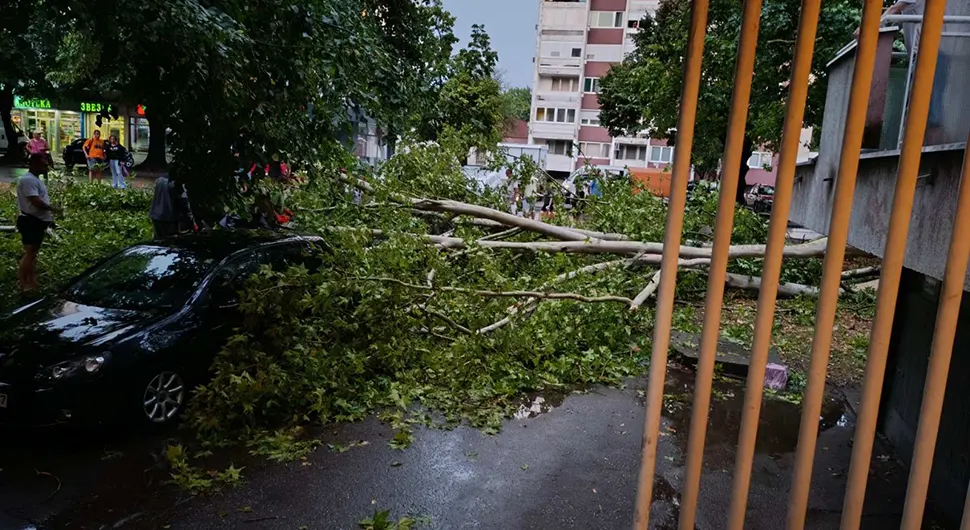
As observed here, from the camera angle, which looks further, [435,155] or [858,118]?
[435,155]

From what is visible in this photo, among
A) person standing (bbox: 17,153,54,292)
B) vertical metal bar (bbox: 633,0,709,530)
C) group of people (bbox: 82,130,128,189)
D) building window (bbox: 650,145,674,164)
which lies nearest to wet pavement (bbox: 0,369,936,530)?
vertical metal bar (bbox: 633,0,709,530)

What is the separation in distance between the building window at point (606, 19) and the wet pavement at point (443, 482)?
47928 mm

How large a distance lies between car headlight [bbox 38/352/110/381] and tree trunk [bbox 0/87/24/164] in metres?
28.8

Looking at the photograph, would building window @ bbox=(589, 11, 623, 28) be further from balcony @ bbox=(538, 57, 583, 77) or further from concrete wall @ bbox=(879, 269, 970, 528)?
concrete wall @ bbox=(879, 269, 970, 528)

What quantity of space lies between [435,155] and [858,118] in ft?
27.6

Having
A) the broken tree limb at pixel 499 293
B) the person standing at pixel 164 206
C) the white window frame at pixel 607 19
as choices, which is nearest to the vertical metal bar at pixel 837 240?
the broken tree limb at pixel 499 293

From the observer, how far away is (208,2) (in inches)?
253

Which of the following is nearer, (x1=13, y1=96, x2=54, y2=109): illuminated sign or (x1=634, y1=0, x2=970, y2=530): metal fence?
(x1=634, y1=0, x2=970, y2=530): metal fence

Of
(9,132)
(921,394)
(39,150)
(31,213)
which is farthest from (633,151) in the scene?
(921,394)

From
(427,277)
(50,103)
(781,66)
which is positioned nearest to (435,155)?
(427,277)

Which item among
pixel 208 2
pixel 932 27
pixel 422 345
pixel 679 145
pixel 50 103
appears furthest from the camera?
pixel 50 103

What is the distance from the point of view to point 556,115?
52.2 meters

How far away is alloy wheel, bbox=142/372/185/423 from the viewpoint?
5.23 meters

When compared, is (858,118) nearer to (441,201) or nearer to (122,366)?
(122,366)
